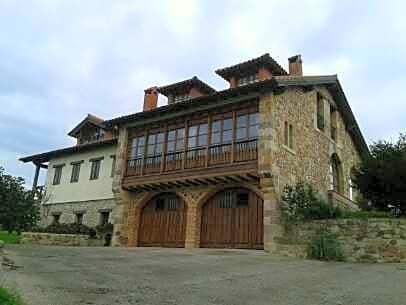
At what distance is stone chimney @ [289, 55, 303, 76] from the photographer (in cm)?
2064

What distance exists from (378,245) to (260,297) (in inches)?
346

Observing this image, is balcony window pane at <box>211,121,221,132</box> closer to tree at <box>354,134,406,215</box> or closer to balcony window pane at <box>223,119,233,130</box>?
balcony window pane at <box>223,119,233,130</box>

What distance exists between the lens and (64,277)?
7.75 m

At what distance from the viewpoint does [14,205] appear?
19.1 meters

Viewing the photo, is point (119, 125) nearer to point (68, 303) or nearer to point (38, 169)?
point (38, 169)

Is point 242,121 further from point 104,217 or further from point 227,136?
point 104,217

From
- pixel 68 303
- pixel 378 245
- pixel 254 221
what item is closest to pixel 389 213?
pixel 378 245

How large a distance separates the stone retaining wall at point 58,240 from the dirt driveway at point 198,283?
8.30 meters

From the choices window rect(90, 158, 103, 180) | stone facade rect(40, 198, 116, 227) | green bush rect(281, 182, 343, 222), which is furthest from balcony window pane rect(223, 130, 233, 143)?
window rect(90, 158, 103, 180)

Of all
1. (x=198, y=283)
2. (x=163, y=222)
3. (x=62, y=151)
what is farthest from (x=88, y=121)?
(x=198, y=283)

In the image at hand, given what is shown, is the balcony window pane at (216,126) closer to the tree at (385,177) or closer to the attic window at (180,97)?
the attic window at (180,97)

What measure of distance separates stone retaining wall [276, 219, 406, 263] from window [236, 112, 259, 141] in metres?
4.02

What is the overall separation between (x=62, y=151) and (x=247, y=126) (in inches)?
574

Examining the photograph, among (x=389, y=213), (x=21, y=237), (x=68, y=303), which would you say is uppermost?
(x=389, y=213)
